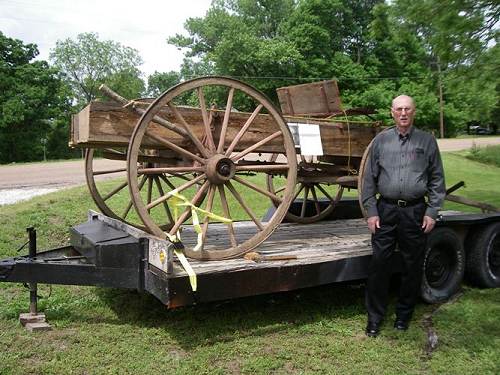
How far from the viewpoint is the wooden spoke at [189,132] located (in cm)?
430

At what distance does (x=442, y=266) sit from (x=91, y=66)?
2243 inches

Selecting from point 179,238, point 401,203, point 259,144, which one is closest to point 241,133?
point 259,144

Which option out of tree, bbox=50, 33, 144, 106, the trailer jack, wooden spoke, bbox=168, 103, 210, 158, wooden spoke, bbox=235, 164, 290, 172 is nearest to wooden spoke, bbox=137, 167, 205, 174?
wooden spoke, bbox=168, 103, 210, 158

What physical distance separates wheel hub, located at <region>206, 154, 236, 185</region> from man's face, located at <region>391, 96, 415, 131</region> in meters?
1.36


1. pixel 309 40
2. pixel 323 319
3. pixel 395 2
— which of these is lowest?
pixel 323 319

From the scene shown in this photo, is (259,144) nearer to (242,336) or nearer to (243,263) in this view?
(243,263)

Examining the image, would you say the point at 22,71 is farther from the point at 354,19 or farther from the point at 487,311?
the point at 487,311

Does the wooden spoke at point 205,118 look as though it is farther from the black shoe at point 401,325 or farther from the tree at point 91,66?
the tree at point 91,66

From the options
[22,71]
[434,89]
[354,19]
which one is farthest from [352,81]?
[434,89]

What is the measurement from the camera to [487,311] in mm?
4910

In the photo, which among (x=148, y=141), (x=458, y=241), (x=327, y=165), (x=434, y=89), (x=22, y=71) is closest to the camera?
(x=148, y=141)

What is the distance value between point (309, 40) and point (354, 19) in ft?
17.8

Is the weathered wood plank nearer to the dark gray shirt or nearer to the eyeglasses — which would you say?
the dark gray shirt

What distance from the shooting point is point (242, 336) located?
428cm
